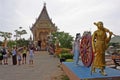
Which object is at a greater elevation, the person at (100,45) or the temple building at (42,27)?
the temple building at (42,27)

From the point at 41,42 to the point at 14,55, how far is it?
3451cm

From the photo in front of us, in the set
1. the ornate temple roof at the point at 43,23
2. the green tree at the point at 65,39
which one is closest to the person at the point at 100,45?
the green tree at the point at 65,39

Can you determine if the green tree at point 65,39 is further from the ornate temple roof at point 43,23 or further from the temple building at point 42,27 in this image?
the ornate temple roof at point 43,23

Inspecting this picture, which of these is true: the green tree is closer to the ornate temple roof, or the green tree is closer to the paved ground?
the ornate temple roof

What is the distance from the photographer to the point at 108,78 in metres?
8.87

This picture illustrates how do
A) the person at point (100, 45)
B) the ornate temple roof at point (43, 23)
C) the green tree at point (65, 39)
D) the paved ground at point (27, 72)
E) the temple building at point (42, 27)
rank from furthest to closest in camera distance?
the ornate temple roof at point (43, 23)
the temple building at point (42, 27)
the green tree at point (65, 39)
the paved ground at point (27, 72)
the person at point (100, 45)

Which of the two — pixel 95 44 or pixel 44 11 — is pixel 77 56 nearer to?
pixel 95 44

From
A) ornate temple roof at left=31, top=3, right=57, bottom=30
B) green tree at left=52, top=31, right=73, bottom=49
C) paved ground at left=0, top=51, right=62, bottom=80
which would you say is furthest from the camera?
ornate temple roof at left=31, top=3, right=57, bottom=30

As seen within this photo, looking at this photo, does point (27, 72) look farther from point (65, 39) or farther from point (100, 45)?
point (65, 39)

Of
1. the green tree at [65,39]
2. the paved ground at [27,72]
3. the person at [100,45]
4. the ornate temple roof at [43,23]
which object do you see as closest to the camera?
the person at [100,45]

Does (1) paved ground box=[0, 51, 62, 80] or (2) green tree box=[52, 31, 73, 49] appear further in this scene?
(2) green tree box=[52, 31, 73, 49]

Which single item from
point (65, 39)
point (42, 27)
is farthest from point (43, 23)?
point (65, 39)

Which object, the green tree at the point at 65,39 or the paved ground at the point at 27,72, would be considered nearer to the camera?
the paved ground at the point at 27,72

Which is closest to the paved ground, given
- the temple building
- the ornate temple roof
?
the temple building
